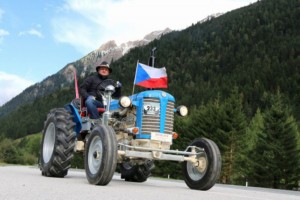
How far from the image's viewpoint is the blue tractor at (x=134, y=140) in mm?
8727

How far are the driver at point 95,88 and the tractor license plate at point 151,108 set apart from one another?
134 centimetres

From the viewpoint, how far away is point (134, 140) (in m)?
9.20

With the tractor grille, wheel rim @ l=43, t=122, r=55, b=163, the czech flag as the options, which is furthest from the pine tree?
the tractor grille

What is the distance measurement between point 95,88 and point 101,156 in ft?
8.61

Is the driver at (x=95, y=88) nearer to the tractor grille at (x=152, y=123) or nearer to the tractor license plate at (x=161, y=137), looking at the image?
the tractor grille at (x=152, y=123)

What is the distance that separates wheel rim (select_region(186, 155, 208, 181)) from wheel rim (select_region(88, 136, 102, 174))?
227 centimetres

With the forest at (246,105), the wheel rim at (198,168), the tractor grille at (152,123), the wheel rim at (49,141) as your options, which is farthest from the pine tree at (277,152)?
the tractor grille at (152,123)

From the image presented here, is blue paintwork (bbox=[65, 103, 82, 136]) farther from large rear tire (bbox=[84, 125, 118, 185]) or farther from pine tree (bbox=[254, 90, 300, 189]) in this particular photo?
pine tree (bbox=[254, 90, 300, 189])

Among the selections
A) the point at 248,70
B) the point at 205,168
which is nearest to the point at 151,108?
the point at 205,168

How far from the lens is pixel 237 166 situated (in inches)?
1670

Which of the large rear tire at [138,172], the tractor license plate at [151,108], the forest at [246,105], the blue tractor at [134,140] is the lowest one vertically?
the large rear tire at [138,172]

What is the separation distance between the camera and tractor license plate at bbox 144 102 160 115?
9.19m

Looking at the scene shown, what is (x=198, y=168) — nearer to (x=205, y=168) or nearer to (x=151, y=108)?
(x=205, y=168)

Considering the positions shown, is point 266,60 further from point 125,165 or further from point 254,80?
point 125,165
